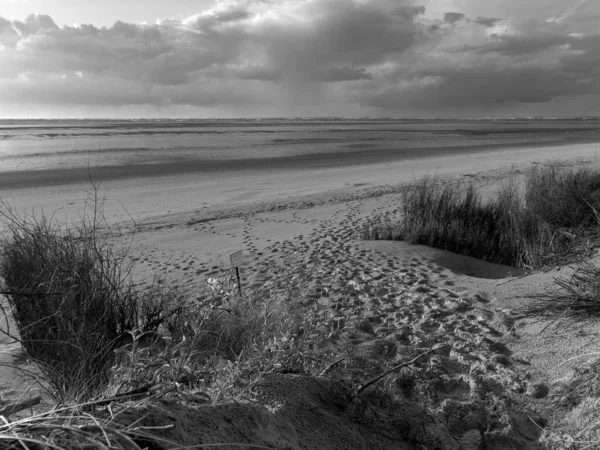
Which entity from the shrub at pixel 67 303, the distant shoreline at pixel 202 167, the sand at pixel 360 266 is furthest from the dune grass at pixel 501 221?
the distant shoreline at pixel 202 167

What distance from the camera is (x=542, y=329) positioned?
3.81 metres

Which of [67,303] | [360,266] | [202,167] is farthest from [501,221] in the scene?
[202,167]

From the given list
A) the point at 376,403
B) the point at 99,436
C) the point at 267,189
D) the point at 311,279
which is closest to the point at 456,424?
the point at 376,403

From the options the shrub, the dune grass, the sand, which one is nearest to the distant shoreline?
the sand

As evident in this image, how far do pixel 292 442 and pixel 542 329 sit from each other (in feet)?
8.90

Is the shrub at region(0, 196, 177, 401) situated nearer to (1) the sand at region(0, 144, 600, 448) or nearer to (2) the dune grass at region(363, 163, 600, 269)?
(1) the sand at region(0, 144, 600, 448)

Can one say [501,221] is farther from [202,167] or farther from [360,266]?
[202,167]

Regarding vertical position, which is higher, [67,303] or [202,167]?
[202,167]

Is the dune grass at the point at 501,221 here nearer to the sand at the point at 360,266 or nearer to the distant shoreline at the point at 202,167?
the sand at the point at 360,266

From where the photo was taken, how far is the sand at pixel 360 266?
3473 millimetres

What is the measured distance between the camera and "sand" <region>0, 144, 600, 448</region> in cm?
347

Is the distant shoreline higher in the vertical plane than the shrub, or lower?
higher

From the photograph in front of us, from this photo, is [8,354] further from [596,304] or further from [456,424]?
[596,304]

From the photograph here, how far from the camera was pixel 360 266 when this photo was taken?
Result: 6.07 metres
